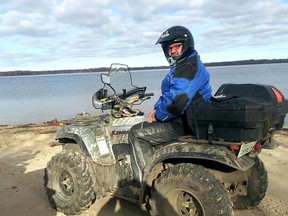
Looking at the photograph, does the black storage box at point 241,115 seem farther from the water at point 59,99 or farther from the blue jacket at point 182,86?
the water at point 59,99

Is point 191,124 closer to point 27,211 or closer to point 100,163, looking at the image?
point 100,163

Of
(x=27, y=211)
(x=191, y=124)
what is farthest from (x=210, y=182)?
(x=27, y=211)

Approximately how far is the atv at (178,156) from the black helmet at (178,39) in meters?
0.57

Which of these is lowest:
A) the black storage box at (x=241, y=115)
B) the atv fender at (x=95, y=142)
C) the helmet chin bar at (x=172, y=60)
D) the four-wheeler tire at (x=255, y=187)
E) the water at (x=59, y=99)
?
the water at (x=59, y=99)

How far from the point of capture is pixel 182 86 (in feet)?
11.5

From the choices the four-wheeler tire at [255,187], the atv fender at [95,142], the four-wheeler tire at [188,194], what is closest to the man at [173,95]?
the atv fender at [95,142]

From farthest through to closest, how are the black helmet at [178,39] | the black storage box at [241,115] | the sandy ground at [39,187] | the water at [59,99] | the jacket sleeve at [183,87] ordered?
the water at [59,99]
the sandy ground at [39,187]
the black helmet at [178,39]
the jacket sleeve at [183,87]
the black storage box at [241,115]

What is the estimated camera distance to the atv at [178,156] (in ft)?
10.3

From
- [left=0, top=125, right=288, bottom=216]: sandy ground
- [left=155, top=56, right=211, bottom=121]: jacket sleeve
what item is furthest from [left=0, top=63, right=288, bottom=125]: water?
[left=155, top=56, right=211, bottom=121]: jacket sleeve

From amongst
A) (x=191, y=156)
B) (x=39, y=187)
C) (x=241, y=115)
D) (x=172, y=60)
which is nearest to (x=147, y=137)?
(x=191, y=156)

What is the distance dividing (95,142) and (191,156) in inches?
56.6

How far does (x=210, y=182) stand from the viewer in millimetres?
3217

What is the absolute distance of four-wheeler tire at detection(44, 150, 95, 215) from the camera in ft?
13.7

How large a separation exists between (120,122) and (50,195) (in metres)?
1.30
